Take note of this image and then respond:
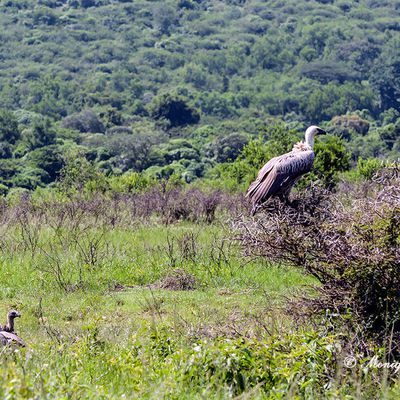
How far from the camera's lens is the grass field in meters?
6.20

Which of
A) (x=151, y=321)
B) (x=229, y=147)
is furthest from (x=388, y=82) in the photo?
(x=151, y=321)

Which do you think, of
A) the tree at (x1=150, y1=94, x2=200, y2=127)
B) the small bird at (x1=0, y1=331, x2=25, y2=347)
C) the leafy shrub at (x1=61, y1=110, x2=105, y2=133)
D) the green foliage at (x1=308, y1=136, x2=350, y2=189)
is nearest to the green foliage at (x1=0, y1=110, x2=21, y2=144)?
the leafy shrub at (x1=61, y1=110, x2=105, y2=133)

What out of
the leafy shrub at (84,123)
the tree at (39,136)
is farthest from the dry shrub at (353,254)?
the leafy shrub at (84,123)

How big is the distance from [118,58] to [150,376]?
105m

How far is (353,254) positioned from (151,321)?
288 cm

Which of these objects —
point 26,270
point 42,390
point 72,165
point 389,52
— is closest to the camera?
point 42,390

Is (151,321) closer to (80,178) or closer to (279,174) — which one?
(279,174)

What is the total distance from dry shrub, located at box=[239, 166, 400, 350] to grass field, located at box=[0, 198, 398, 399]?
421 mm

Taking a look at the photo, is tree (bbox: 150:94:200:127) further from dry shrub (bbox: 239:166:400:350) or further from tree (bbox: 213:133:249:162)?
dry shrub (bbox: 239:166:400:350)

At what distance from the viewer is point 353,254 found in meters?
7.84

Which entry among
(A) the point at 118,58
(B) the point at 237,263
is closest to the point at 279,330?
(B) the point at 237,263

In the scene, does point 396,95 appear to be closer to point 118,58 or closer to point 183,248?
point 118,58

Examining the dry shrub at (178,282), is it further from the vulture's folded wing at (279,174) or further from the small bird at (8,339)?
the small bird at (8,339)

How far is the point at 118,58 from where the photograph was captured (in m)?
110
